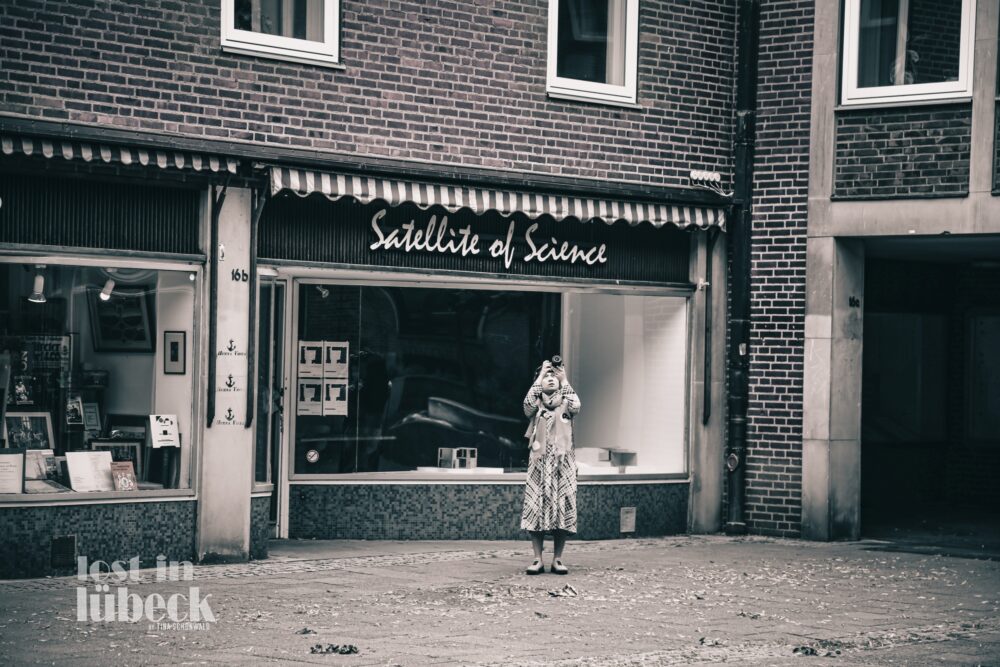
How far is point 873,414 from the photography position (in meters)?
18.2

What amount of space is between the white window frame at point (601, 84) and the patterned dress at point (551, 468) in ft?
11.8

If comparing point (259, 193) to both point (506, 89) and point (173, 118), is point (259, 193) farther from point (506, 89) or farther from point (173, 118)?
point (506, 89)

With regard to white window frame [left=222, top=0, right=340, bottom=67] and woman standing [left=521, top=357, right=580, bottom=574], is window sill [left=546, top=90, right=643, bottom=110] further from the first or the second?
woman standing [left=521, top=357, right=580, bottom=574]

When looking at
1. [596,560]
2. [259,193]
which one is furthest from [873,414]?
[259,193]

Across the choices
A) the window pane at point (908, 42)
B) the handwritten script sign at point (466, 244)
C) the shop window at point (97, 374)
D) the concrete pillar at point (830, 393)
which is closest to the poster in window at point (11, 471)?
the shop window at point (97, 374)

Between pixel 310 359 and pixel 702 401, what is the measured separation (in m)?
4.21

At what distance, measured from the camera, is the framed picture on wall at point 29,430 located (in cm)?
1155

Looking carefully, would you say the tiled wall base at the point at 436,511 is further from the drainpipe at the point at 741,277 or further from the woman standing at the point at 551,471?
the woman standing at the point at 551,471

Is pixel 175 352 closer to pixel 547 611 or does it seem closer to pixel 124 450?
pixel 124 450

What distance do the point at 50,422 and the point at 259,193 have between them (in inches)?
103

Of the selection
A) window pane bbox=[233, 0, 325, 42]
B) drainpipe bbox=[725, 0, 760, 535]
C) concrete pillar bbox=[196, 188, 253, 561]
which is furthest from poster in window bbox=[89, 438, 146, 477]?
drainpipe bbox=[725, 0, 760, 535]

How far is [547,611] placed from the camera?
1012cm

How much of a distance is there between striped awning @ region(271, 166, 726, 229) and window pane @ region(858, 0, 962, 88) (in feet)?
7.12

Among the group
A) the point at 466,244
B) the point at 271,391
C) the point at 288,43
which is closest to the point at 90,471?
the point at 271,391
